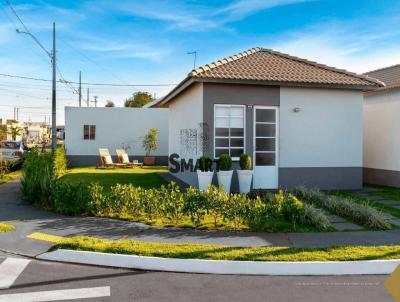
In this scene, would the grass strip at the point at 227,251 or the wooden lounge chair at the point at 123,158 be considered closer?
the grass strip at the point at 227,251

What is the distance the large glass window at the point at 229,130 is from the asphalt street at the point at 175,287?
23.5 ft

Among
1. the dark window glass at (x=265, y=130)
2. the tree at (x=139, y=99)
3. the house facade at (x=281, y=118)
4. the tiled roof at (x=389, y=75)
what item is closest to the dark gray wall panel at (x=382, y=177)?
the house facade at (x=281, y=118)

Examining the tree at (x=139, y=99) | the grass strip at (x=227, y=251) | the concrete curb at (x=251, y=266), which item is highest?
the tree at (x=139, y=99)

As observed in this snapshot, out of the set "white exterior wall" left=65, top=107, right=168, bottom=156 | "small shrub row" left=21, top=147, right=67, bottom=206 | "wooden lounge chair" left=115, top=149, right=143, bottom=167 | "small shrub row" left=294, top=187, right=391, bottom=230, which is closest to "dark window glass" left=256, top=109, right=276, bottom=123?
"small shrub row" left=294, top=187, right=391, bottom=230

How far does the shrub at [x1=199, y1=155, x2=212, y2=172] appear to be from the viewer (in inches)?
460

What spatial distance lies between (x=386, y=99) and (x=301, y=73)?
4051mm

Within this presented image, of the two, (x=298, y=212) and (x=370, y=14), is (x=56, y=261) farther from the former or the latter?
(x=370, y=14)

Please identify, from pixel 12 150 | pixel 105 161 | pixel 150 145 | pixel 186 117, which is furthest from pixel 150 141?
pixel 186 117

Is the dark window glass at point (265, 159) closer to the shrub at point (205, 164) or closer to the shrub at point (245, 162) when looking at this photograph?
the shrub at point (245, 162)

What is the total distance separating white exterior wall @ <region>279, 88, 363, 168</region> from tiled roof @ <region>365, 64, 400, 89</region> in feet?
6.83

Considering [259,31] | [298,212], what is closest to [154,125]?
[259,31]

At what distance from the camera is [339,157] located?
44.6ft

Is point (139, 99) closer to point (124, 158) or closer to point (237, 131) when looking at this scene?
point (124, 158)

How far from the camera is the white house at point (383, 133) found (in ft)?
47.8
